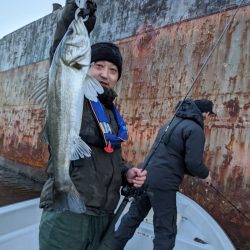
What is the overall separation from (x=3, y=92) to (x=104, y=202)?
14755 mm

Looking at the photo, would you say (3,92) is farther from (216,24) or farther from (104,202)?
(104,202)

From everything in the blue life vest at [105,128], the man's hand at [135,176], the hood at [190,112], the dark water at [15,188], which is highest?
the hood at [190,112]

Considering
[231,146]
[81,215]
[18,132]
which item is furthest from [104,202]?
[18,132]

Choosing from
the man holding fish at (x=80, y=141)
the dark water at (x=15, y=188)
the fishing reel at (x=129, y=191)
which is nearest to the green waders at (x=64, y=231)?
the man holding fish at (x=80, y=141)

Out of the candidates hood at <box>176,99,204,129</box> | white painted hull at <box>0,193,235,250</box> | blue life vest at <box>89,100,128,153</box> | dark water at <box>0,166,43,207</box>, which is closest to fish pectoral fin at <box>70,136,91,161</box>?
blue life vest at <box>89,100,128,153</box>

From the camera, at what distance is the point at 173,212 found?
345cm

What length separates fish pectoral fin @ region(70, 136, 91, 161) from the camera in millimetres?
1851

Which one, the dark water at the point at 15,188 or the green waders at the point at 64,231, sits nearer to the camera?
the green waders at the point at 64,231

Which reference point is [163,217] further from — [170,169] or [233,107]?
[233,107]

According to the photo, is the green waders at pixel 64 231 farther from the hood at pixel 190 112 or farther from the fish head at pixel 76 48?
the hood at pixel 190 112

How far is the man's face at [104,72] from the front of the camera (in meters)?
2.29

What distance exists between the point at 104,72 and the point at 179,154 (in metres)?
1.57

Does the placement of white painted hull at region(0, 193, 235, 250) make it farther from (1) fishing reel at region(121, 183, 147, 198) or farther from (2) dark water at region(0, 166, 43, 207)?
(2) dark water at region(0, 166, 43, 207)

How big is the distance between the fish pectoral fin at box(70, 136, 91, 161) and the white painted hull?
7.13 feet
